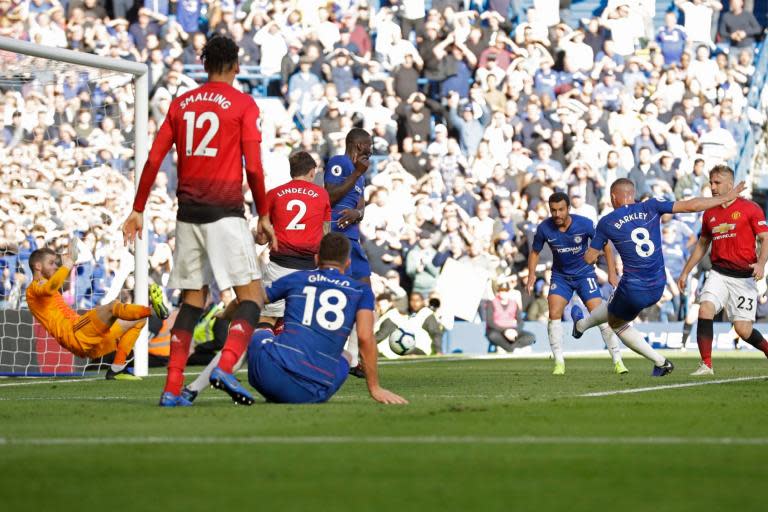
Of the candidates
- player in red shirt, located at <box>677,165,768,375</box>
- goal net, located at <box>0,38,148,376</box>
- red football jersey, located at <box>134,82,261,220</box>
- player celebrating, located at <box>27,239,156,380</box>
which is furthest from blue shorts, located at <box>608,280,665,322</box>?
red football jersey, located at <box>134,82,261,220</box>

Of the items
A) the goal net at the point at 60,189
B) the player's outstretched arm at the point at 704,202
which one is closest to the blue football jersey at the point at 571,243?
the player's outstretched arm at the point at 704,202

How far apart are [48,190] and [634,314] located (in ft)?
23.6

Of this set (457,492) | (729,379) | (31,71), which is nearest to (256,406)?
(457,492)

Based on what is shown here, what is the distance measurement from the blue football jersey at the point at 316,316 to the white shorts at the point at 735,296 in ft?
20.0

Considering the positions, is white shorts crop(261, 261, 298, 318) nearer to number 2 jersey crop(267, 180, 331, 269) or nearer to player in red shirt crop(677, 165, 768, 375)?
number 2 jersey crop(267, 180, 331, 269)

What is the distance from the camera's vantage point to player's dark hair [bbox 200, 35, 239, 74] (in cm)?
855

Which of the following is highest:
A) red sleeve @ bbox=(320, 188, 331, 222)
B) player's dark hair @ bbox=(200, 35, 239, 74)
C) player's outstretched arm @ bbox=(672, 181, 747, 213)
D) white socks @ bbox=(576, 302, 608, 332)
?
player's dark hair @ bbox=(200, 35, 239, 74)

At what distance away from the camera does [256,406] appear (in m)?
8.62

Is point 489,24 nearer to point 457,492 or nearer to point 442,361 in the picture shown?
point 442,361

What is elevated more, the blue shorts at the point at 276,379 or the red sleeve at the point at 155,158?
the red sleeve at the point at 155,158

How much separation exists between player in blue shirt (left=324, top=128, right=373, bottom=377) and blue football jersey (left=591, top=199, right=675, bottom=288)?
250cm

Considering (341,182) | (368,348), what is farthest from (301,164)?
(368,348)

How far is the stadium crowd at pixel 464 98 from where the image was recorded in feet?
72.3

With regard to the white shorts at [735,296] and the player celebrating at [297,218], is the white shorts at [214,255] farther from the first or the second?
the white shorts at [735,296]
